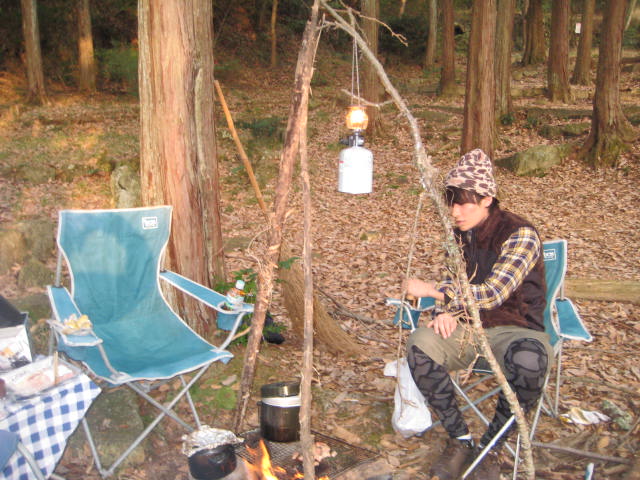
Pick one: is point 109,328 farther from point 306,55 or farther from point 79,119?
point 79,119

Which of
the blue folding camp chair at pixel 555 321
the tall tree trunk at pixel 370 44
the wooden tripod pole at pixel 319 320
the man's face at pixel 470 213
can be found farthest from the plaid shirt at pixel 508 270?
the tall tree trunk at pixel 370 44

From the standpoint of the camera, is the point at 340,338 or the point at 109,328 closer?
the point at 109,328

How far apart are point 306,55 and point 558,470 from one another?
2.19 m

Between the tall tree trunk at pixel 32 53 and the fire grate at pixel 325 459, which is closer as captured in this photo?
the fire grate at pixel 325 459

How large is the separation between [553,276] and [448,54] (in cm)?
1289

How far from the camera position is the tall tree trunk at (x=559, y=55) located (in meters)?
12.8

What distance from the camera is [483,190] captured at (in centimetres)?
265

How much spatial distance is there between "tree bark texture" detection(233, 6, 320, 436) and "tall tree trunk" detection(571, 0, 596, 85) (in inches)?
541

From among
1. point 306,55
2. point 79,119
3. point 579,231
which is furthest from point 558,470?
point 79,119

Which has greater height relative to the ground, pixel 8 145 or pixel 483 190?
pixel 483 190

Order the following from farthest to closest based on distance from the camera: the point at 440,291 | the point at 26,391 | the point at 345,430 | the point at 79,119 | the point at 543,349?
the point at 79,119 < the point at 345,430 < the point at 440,291 < the point at 543,349 < the point at 26,391

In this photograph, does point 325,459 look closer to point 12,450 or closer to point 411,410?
point 411,410

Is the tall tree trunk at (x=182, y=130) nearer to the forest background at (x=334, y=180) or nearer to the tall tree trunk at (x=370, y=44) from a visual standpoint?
the forest background at (x=334, y=180)

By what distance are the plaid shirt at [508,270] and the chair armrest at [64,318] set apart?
1542 millimetres
